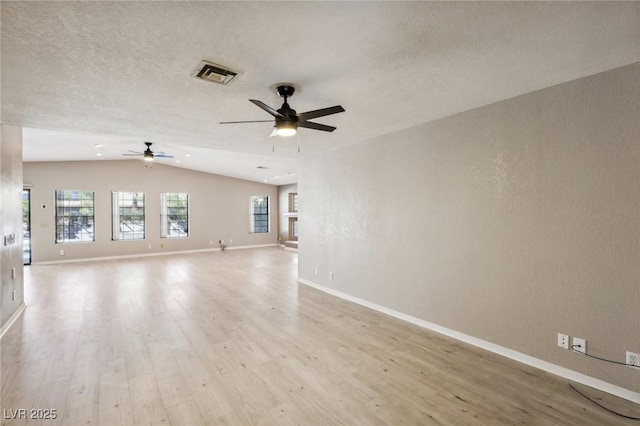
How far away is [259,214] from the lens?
40.1 feet

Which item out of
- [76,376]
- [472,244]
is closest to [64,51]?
[76,376]

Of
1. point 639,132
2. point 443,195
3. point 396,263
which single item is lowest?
point 396,263

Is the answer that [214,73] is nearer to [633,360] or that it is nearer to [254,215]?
[633,360]

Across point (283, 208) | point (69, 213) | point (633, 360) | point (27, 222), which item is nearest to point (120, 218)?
point (69, 213)

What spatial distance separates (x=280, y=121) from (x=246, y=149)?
8.79 ft

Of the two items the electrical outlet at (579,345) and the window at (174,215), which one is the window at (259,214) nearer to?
the window at (174,215)

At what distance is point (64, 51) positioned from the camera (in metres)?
2.02

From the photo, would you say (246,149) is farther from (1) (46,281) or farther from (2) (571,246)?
(1) (46,281)

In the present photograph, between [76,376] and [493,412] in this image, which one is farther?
[76,376]

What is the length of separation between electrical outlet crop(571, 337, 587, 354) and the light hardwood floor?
0.96 feet

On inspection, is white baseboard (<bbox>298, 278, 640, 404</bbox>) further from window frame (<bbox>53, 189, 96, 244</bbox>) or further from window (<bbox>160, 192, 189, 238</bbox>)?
window frame (<bbox>53, 189, 96, 244</bbox>)

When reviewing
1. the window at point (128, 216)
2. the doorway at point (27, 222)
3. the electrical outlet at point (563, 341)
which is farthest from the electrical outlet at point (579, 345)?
the doorway at point (27, 222)

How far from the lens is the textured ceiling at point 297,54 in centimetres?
166

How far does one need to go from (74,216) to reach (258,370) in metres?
8.99
